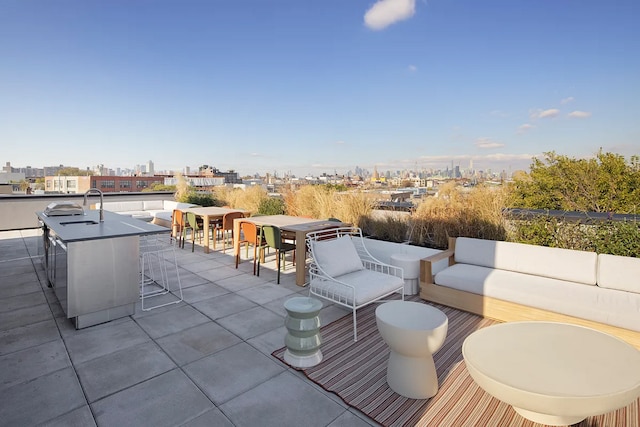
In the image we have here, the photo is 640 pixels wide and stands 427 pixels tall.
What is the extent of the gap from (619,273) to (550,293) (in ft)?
2.37

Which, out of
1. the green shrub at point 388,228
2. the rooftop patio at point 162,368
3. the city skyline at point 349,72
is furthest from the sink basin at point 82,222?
→ the city skyline at point 349,72

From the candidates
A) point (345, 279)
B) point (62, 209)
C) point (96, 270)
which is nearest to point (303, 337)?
point (345, 279)

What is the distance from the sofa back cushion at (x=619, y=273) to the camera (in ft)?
9.58

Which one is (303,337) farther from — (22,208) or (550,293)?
(22,208)

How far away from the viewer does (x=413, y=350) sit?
1.98 meters

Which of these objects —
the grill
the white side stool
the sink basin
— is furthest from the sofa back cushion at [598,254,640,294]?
the grill

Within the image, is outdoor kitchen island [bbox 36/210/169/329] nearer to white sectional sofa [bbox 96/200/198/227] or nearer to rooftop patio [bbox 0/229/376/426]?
rooftop patio [bbox 0/229/376/426]

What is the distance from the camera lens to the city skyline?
6.79 metres

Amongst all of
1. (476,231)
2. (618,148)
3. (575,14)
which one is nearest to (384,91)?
(575,14)

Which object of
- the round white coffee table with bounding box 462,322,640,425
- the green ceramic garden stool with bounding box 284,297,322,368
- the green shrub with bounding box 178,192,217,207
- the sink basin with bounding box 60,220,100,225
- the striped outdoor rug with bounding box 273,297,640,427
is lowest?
the striped outdoor rug with bounding box 273,297,640,427

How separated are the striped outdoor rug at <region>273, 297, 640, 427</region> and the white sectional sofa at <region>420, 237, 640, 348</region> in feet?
2.05

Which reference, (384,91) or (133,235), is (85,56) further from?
(384,91)

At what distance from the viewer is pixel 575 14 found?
6102 millimetres

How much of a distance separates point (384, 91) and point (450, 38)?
326 cm
